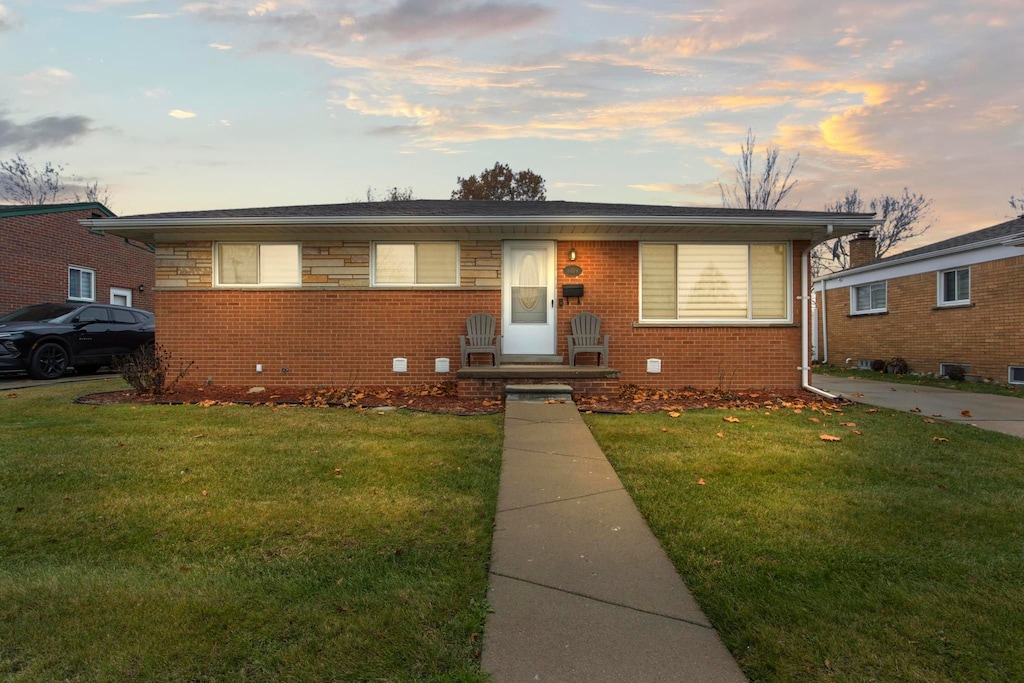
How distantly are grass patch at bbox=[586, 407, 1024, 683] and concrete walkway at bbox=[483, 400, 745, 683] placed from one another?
5.5 inches

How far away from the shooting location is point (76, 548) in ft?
9.10

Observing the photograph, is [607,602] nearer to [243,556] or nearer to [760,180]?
[243,556]

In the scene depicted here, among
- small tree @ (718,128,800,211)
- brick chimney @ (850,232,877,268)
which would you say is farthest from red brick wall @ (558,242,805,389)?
small tree @ (718,128,800,211)

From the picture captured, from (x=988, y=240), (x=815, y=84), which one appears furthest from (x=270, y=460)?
(x=988, y=240)

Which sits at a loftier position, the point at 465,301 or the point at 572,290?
the point at 572,290

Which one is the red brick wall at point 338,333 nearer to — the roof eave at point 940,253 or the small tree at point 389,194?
the roof eave at point 940,253

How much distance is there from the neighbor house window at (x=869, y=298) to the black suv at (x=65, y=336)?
21047 millimetres

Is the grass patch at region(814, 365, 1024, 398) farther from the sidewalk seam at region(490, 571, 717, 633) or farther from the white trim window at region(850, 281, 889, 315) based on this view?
the sidewalk seam at region(490, 571, 717, 633)

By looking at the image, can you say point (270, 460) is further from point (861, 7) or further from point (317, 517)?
point (861, 7)

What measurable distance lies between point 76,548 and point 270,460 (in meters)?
1.72

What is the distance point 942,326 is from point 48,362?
70.2ft

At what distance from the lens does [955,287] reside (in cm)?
1359

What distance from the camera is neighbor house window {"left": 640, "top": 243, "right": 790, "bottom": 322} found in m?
9.18

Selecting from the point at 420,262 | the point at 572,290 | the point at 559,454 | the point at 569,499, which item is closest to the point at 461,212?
the point at 420,262
